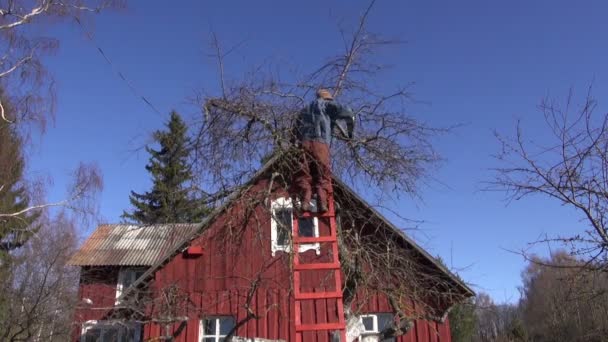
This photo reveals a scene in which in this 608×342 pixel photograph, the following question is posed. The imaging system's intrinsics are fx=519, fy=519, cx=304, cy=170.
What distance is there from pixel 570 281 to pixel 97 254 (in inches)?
598

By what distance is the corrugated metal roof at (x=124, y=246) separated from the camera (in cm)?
1755

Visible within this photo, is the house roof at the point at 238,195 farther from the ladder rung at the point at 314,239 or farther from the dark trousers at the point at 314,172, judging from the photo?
the ladder rung at the point at 314,239

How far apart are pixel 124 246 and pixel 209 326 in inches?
295

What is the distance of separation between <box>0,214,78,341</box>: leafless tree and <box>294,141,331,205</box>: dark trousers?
9992 mm

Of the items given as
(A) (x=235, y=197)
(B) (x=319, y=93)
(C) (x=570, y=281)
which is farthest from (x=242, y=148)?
(C) (x=570, y=281)

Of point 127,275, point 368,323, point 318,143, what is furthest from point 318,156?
point 127,275

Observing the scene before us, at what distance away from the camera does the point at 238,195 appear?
675 cm

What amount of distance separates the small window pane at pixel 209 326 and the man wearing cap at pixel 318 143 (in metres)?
7.40

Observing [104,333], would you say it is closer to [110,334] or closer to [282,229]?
[110,334]

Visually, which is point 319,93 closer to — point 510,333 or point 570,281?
point 570,281

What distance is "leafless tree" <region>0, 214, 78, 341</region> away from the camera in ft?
45.9

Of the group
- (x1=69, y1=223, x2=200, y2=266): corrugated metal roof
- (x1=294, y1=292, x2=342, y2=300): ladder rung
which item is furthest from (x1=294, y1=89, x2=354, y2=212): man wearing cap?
(x1=69, y1=223, x2=200, y2=266): corrugated metal roof

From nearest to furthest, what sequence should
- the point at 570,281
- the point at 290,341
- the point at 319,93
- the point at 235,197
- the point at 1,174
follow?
the point at 319,93 → the point at 235,197 → the point at 570,281 → the point at 290,341 → the point at 1,174

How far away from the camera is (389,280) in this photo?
7199 millimetres
